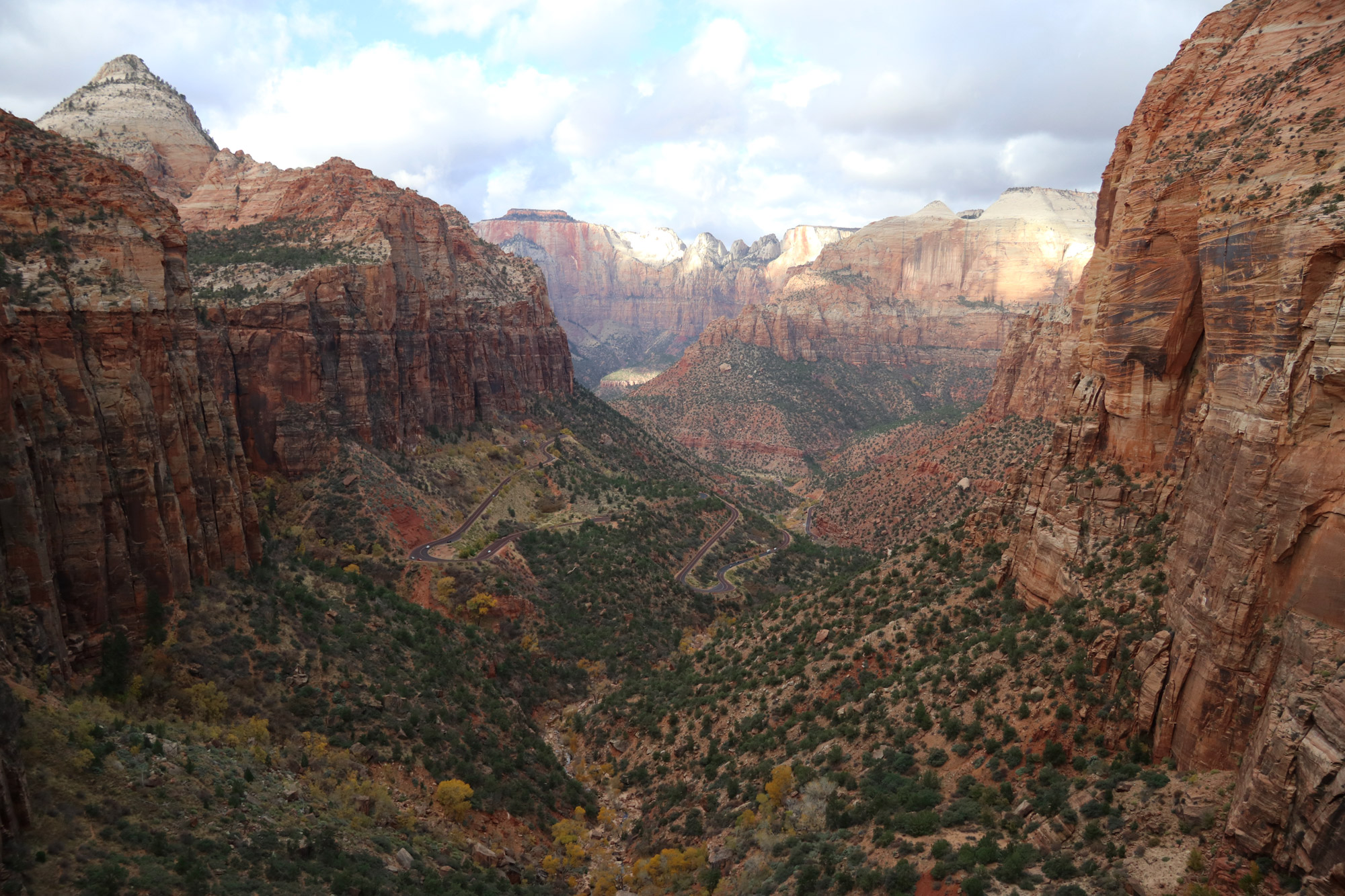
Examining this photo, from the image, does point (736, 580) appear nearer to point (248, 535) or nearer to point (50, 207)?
point (248, 535)

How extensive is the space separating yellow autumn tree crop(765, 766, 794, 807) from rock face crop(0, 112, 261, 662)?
98.8 feet

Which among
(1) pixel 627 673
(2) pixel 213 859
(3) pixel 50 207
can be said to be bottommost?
(1) pixel 627 673

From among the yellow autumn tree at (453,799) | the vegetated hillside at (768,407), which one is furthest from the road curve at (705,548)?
the vegetated hillside at (768,407)

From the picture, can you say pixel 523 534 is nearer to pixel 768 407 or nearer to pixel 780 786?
pixel 780 786

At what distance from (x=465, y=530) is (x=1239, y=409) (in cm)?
6647

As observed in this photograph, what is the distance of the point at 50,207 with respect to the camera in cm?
3447

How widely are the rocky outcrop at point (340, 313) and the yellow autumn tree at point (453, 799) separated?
138 ft

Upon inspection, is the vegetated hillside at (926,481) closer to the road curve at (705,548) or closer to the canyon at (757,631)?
the road curve at (705,548)

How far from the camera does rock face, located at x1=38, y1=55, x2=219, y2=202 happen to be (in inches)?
3666

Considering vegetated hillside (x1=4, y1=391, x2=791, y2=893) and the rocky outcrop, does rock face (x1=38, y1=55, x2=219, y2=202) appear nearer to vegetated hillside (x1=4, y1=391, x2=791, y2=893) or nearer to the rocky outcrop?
the rocky outcrop

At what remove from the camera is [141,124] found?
9850 centimetres

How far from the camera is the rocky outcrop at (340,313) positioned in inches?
2657

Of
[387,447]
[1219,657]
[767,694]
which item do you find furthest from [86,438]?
[387,447]

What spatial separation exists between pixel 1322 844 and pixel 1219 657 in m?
5.90
